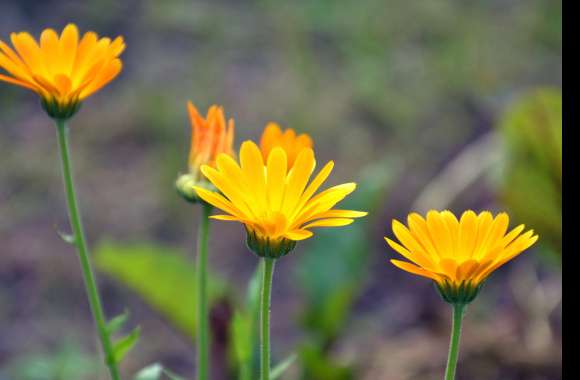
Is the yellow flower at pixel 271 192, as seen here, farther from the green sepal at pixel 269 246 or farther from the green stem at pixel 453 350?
the green stem at pixel 453 350

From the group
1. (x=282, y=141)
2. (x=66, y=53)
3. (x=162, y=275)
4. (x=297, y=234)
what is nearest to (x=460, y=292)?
(x=297, y=234)

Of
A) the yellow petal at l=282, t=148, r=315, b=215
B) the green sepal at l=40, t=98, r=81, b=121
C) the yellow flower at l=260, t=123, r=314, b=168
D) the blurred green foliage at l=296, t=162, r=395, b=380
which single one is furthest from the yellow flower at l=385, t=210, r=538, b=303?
the blurred green foliage at l=296, t=162, r=395, b=380

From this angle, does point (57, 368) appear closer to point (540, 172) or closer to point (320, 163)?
point (540, 172)

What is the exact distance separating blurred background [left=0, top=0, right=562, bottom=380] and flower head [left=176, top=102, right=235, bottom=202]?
0.68 feet

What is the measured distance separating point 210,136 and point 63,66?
205 mm

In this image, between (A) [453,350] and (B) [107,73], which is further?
(B) [107,73]

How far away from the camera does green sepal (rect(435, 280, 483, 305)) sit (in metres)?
0.89

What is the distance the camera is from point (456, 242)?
0.87 metres

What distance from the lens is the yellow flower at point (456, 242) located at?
0.85m

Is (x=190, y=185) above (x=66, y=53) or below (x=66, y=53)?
below

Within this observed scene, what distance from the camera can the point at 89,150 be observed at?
3266 mm

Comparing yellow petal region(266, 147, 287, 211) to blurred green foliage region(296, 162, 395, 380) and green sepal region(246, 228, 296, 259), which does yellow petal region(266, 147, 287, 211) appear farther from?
blurred green foliage region(296, 162, 395, 380)

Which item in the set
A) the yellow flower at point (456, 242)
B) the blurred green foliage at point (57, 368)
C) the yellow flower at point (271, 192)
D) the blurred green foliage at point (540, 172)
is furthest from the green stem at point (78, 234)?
the blurred green foliage at point (540, 172)
